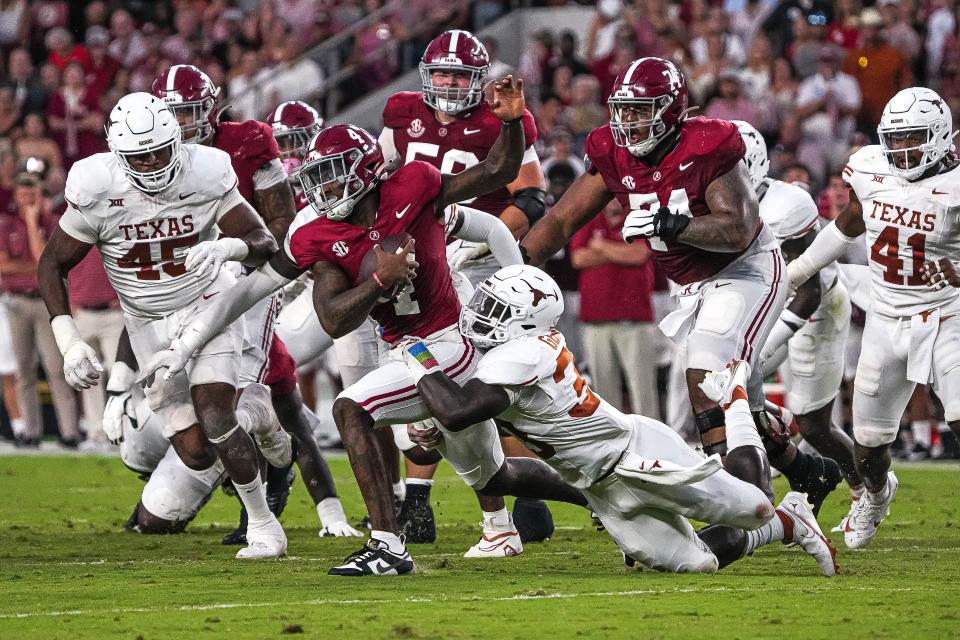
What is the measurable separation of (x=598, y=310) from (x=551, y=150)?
1.72 metres

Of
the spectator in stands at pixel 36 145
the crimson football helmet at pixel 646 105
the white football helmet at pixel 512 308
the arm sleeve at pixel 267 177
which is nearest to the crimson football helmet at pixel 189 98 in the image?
the arm sleeve at pixel 267 177

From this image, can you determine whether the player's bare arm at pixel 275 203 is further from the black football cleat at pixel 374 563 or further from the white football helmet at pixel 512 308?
the black football cleat at pixel 374 563

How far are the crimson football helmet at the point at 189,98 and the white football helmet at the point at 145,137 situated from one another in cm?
66

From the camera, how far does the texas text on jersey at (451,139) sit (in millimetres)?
8164

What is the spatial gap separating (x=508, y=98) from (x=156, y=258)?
1.87 m

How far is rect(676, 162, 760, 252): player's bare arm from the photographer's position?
653 centimetres

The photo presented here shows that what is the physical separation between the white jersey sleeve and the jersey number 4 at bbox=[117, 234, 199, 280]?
2.82m

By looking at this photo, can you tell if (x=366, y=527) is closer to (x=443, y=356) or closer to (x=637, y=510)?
(x=443, y=356)

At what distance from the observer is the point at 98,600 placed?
5695 mm

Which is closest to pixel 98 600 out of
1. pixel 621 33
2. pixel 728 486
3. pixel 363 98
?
pixel 728 486

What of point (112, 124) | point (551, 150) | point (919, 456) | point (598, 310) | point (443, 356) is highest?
point (112, 124)

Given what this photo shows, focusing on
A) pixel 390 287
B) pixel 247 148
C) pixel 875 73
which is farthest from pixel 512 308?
pixel 875 73

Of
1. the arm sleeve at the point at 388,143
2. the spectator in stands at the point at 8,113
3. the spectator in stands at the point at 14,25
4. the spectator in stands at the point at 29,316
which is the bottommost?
the spectator in stands at the point at 29,316

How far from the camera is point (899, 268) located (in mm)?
7375
